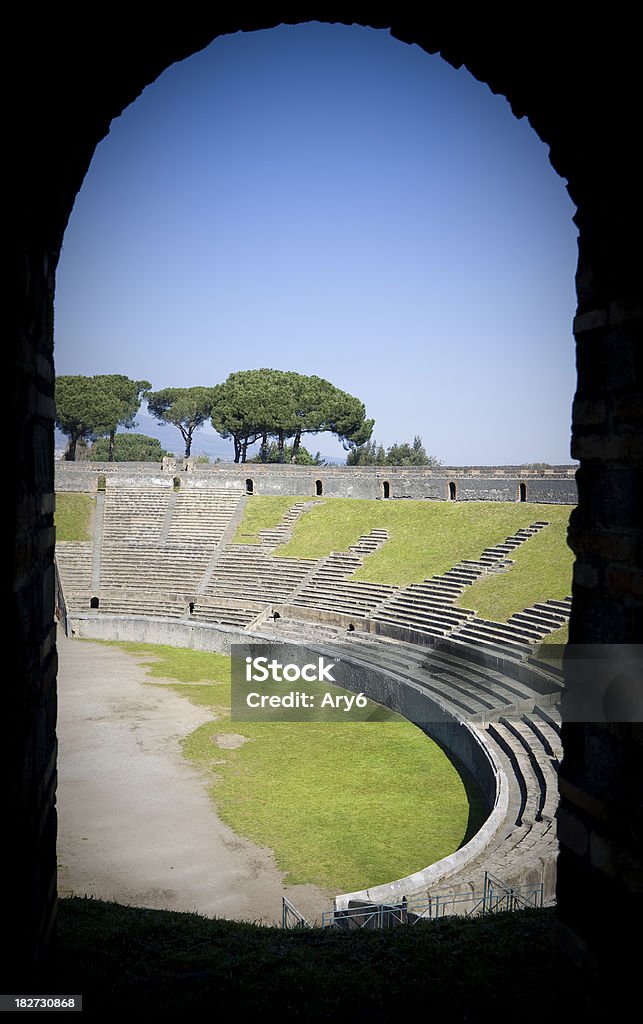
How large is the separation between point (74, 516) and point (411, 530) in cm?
1720

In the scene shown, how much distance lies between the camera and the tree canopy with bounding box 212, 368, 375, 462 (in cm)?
5875

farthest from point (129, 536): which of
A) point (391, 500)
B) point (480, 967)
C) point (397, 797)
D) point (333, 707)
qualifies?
point (480, 967)

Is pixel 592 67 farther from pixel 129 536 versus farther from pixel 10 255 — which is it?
pixel 129 536

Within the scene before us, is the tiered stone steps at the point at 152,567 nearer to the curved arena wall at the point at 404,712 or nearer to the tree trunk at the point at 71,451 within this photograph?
the curved arena wall at the point at 404,712

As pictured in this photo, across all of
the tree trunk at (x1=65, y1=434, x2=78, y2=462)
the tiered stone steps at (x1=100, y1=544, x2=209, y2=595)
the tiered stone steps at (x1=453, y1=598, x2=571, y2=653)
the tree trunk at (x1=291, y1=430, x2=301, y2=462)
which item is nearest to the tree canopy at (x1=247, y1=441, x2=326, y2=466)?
the tree trunk at (x1=291, y1=430, x2=301, y2=462)

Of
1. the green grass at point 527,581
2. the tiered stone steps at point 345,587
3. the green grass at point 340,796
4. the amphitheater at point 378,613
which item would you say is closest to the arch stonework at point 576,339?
the amphitheater at point 378,613

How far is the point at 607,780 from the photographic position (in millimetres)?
3877

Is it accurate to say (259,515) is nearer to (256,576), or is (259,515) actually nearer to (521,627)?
(256,576)

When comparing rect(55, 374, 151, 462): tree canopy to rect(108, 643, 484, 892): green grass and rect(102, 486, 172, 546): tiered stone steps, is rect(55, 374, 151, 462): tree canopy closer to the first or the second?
rect(102, 486, 172, 546): tiered stone steps

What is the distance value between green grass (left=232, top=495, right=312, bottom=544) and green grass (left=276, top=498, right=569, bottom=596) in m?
1.55

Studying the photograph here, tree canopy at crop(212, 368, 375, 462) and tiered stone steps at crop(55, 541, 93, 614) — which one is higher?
tree canopy at crop(212, 368, 375, 462)

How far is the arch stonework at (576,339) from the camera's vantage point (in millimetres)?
3359

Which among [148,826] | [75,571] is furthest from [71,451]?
[148,826]

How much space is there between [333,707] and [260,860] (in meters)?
8.80
